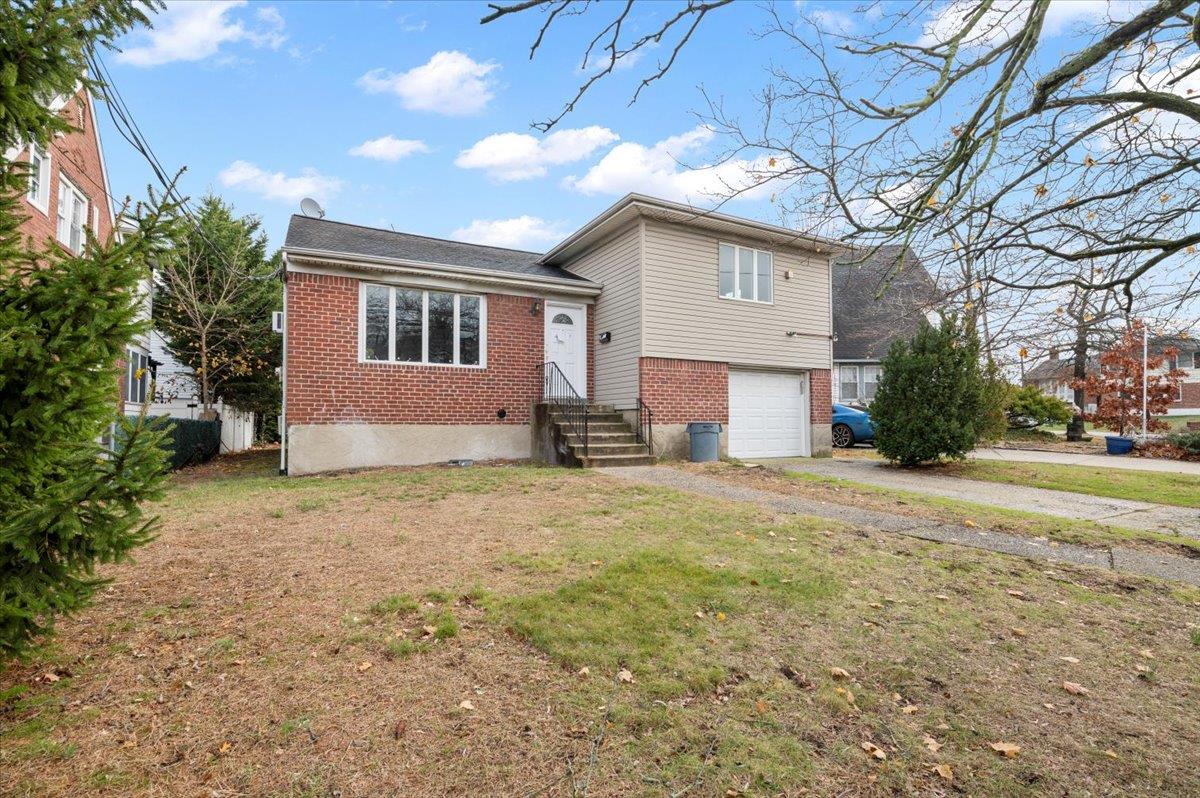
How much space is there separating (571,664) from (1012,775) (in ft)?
6.36

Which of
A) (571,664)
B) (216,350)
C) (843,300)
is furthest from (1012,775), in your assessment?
(843,300)

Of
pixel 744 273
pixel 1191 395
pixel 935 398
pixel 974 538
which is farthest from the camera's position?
pixel 1191 395

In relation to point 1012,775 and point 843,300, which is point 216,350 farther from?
point 843,300

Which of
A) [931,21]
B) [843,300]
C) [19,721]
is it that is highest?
[843,300]

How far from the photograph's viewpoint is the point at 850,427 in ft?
57.3

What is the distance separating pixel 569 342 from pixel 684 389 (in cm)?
283

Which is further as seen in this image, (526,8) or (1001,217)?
(1001,217)

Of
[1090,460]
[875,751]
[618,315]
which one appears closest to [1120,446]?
[1090,460]

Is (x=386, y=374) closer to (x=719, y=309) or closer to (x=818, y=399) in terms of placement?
(x=719, y=309)

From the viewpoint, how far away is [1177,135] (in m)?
5.38

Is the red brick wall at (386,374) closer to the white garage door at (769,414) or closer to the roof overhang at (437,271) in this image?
the roof overhang at (437,271)

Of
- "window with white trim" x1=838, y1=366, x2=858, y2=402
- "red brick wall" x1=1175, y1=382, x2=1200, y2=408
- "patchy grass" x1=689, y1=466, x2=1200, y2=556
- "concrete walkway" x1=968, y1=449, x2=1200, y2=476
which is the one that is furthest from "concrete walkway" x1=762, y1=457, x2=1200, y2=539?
"red brick wall" x1=1175, y1=382, x2=1200, y2=408

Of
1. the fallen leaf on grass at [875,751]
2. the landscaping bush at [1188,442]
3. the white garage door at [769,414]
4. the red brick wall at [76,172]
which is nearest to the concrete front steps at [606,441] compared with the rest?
the white garage door at [769,414]

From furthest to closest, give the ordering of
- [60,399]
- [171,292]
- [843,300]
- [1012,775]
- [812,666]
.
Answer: [843,300] → [171,292] → [812,666] → [60,399] → [1012,775]
